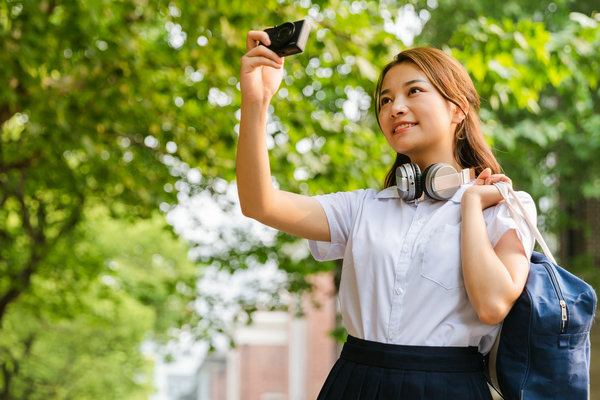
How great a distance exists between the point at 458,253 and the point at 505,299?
192mm

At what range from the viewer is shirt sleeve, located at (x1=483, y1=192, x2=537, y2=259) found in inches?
77.8

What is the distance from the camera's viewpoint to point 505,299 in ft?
6.20

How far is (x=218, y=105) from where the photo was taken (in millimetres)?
6855

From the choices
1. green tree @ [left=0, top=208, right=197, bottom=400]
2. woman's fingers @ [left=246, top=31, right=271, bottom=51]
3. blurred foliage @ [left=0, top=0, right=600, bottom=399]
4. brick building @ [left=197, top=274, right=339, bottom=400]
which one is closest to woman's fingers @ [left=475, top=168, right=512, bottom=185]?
woman's fingers @ [left=246, top=31, right=271, bottom=51]

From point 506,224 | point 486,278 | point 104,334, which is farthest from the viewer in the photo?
point 104,334

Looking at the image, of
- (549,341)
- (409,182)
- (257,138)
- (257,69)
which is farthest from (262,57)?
(549,341)

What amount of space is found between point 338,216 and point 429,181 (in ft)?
0.99

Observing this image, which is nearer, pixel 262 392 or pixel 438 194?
pixel 438 194

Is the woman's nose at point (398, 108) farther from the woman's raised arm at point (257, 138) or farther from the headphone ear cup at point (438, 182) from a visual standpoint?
the woman's raised arm at point (257, 138)

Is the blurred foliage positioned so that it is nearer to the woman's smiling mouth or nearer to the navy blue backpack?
→ the woman's smiling mouth

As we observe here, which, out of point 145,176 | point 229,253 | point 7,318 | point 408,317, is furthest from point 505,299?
point 7,318

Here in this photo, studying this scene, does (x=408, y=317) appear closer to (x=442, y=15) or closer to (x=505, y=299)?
(x=505, y=299)

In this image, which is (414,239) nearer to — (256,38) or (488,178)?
(488,178)

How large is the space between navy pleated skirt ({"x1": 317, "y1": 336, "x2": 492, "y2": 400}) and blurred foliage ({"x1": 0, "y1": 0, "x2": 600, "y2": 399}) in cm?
341
